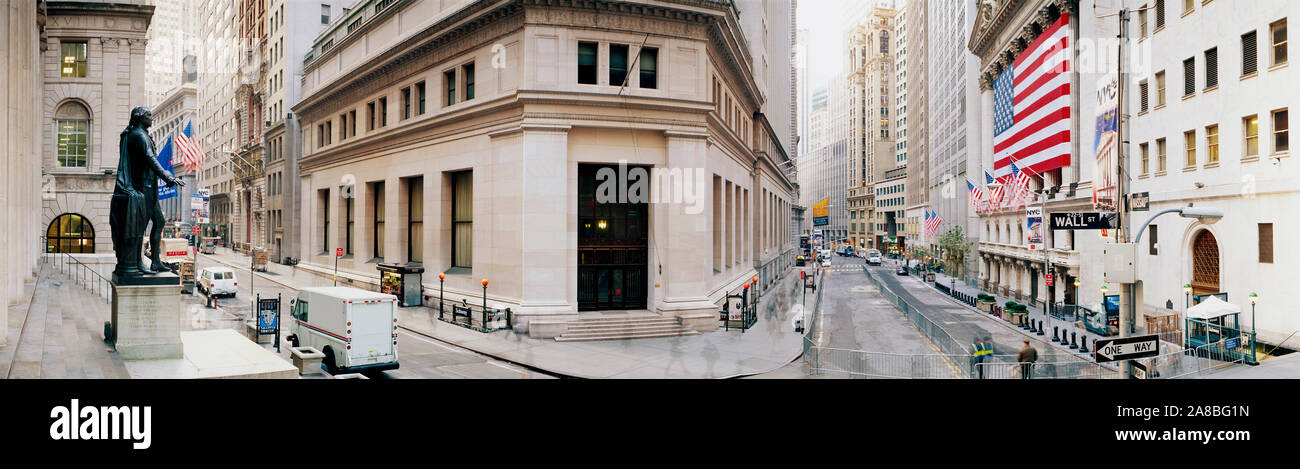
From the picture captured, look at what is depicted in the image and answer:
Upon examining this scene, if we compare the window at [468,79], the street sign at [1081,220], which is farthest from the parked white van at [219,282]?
the street sign at [1081,220]

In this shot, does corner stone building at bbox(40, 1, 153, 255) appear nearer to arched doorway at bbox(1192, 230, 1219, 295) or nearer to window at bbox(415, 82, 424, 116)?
window at bbox(415, 82, 424, 116)

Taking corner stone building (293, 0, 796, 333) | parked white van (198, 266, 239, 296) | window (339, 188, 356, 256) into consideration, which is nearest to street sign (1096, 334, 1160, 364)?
corner stone building (293, 0, 796, 333)

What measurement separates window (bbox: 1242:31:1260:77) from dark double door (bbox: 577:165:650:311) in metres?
20.5

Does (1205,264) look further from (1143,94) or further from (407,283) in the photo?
(407,283)

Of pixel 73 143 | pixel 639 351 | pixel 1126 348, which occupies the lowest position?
pixel 639 351

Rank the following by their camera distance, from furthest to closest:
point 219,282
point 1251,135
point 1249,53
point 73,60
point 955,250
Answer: point 955,250 < point 73,60 < point 219,282 < point 1249,53 < point 1251,135

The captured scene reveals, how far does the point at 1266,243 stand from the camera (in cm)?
1888

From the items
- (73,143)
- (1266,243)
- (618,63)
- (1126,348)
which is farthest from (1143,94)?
(73,143)

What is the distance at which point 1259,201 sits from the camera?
18984 mm

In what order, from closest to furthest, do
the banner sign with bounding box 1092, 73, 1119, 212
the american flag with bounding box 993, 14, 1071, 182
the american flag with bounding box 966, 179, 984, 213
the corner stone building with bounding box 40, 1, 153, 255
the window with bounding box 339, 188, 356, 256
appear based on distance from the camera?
1. the banner sign with bounding box 1092, 73, 1119, 212
2. the corner stone building with bounding box 40, 1, 153, 255
3. the window with bounding box 339, 188, 356, 256
4. the american flag with bounding box 993, 14, 1071, 182
5. the american flag with bounding box 966, 179, 984, 213

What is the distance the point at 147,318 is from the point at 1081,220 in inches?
741

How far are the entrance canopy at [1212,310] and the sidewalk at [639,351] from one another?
11779mm

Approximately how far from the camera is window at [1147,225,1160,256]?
26.1 m

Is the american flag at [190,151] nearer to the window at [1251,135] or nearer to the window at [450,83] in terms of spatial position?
the window at [450,83]
